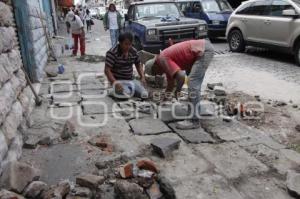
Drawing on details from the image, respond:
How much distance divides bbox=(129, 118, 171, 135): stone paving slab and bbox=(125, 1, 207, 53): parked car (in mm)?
4829

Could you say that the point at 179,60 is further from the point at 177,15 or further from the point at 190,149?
the point at 177,15

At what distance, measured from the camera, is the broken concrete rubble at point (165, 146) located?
389cm

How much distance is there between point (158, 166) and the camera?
12.1ft

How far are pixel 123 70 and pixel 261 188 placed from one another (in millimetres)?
3381

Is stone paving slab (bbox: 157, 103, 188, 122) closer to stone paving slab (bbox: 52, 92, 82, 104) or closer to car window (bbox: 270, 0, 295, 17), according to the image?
stone paving slab (bbox: 52, 92, 82, 104)

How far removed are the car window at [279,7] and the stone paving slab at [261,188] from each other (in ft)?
23.0

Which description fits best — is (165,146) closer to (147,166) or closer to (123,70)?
(147,166)

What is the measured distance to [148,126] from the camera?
4863 mm

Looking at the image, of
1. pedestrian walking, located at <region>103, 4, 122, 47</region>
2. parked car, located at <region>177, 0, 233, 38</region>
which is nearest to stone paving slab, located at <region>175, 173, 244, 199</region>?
pedestrian walking, located at <region>103, 4, 122, 47</region>

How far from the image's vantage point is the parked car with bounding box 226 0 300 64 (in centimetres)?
902

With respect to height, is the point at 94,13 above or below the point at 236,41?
below

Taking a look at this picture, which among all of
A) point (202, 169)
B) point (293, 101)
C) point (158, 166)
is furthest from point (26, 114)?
Result: point (293, 101)

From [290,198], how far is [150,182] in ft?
4.27

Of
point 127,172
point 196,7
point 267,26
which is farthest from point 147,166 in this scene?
point 196,7
